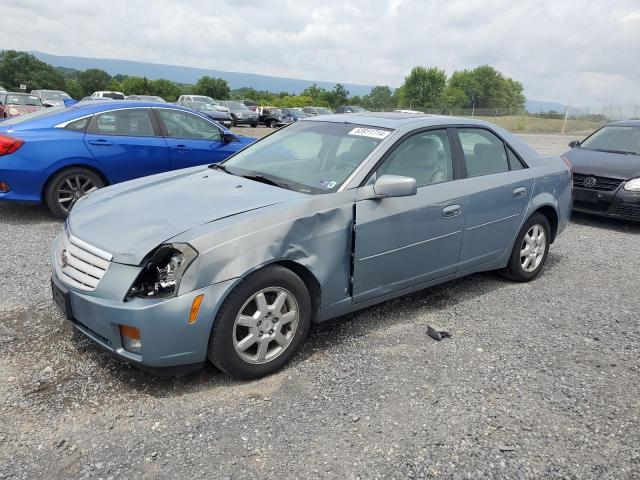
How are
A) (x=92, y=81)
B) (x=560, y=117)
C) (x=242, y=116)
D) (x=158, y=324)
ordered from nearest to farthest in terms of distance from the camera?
(x=158, y=324) < (x=242, y=116) < (x=560, y=117) < (x=92, y=81)

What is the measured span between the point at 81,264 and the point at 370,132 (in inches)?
87.8

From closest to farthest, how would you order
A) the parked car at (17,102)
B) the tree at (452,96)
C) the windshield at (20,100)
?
1. the parked car at (17,102)
2. the windshield at (20,100)
3. the tree at (452,96)

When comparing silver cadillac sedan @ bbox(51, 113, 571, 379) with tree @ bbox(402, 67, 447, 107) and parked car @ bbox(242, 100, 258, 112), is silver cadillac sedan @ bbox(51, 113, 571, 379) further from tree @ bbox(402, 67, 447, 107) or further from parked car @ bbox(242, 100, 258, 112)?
tree @ bbox(402, 67, 447, 107)

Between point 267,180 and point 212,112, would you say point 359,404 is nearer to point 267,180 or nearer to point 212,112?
point 267,180

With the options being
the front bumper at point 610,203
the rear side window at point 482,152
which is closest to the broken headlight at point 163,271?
the rear side window at point 482,152

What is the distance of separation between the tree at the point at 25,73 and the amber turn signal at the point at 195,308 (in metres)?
89.5

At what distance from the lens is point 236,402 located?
298 cm

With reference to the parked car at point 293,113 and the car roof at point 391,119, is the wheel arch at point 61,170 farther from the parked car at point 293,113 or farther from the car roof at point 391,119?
the parked car at point 293,113

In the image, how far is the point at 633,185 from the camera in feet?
24.4

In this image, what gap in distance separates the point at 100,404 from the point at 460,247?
112 inches

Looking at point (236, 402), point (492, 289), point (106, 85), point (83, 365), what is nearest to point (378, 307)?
point (492, 289)

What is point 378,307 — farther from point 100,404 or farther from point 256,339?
point 100,404

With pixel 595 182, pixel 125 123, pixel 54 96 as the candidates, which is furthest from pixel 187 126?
pixel 54 96

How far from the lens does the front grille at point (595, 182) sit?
759 cm
